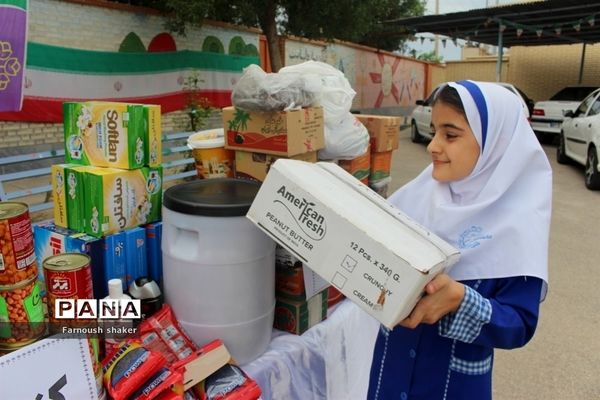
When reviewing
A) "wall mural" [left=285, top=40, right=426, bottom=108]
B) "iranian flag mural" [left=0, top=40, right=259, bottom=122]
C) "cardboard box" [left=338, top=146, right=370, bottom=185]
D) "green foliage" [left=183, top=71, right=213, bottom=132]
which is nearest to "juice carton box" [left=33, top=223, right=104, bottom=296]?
"cardboard box" [left=338, top=146, right=370, bottom=185]

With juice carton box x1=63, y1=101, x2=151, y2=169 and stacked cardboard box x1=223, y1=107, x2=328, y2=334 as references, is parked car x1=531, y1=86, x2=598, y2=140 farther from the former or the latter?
juice carton box x1=63, y1=101, x2=151, y2=169

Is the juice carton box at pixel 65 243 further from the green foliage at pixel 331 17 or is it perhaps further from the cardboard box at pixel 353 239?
the green foliage at pixel 331 17

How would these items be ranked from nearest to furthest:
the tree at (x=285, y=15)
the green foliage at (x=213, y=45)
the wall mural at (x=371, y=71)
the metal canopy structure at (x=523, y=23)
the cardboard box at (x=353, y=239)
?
the cardboard box at (x=353, y=239) → the tree at (x=285, y=15) → the green foliage at (x=213, y=45) → the metal canopy structure at (x=523, y=23) → the wall mural at (x=371, y=71)

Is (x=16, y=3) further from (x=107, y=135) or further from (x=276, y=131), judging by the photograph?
(x=276, y=131)

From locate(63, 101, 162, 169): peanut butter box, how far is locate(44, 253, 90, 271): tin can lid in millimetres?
459

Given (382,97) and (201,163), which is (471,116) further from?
(382,97)

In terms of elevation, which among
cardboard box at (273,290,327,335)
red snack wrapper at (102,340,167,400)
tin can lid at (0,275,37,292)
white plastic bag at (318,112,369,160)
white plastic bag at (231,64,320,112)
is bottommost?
cardboard box at (273,290,327,335)

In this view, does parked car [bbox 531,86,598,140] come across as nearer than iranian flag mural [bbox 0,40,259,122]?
No

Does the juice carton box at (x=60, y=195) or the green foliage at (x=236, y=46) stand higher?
the green foliage at (x=236, y=46)

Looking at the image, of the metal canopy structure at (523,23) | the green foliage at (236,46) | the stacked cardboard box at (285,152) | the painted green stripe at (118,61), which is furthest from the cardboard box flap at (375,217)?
the metal canopy structure at (523,23)

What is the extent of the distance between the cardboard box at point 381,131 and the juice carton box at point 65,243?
1.68 meters

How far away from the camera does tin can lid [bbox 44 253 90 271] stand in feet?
4.22

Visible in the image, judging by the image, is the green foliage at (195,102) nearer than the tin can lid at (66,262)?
No

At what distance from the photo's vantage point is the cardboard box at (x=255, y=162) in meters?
2.23
